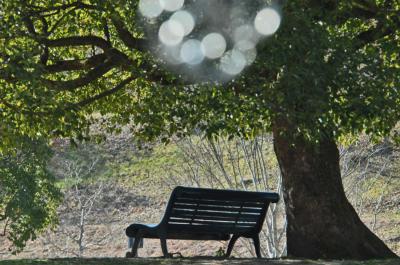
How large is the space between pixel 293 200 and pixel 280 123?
4.83ft

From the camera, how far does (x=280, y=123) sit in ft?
41.5

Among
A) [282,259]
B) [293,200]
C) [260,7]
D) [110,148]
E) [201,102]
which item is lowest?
[282,259]

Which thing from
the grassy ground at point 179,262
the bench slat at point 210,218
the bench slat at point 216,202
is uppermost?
the bench slat at point 216,202

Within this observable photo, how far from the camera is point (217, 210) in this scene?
523 inches

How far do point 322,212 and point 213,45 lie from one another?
444 centimetres

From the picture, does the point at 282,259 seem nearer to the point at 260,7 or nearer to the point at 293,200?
the point at 293,200

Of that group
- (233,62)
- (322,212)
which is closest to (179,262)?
(322,212)

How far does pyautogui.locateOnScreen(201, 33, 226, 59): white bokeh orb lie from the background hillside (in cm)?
1596

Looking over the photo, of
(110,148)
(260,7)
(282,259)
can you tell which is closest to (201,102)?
(260,7)

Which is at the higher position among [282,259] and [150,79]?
[150,79]

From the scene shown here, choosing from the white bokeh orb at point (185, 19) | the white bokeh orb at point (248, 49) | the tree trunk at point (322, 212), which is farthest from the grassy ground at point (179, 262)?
the white bokeh orb at point (185, 19)

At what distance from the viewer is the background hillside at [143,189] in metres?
32.5

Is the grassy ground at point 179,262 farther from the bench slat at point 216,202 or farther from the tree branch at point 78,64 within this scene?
the tree branch at point 78,64

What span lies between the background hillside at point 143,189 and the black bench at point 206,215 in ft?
39.5
